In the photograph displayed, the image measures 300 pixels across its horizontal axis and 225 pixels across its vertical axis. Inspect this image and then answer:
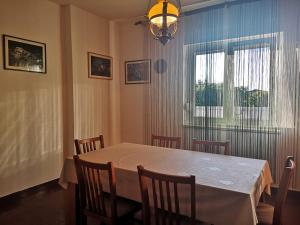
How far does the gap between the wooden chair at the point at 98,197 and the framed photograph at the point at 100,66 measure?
98.8 inches

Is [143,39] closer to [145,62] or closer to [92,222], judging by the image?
[145,62]

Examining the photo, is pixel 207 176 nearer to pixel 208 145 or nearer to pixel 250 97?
pixel 208 145

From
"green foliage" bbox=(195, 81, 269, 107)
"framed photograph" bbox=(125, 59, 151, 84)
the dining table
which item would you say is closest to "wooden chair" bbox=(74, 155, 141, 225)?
the dining table

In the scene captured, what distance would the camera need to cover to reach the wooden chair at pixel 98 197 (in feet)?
5.30

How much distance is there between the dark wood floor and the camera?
93.3 inches

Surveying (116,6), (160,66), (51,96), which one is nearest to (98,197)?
(51,96)

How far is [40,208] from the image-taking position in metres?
2.65

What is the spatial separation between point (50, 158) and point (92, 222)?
4.85ft

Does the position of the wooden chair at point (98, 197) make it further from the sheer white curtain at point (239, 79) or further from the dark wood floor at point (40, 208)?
the sheer white curtain at point (239, 79)

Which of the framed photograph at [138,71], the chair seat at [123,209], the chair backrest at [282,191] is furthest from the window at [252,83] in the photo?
the chair seat at [123,209]

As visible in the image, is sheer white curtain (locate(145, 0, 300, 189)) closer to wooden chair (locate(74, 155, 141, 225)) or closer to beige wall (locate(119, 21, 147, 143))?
beige wall (locate(119, 21, 147, 143))

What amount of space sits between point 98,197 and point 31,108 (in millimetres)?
2057

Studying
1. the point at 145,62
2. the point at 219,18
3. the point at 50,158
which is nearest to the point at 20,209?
the point at 50,158

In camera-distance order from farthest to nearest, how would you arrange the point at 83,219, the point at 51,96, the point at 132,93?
the point at 132,93, the point at 51,96, the point at 83,219
